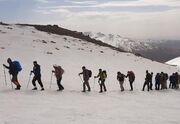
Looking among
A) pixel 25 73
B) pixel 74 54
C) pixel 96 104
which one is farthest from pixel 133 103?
pixel 74 54

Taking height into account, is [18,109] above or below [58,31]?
below

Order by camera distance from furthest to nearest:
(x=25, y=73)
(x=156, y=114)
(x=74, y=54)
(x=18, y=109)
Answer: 1. (x=74, y=54)
2. (x=25, y=73)
3. (x=156, y=114)
4. (x=18, y=109)

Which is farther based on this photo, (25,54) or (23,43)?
(23,43)

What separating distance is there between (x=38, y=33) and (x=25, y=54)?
1982 cm

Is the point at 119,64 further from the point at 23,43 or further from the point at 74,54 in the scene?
the point at 23,43

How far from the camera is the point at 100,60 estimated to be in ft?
190

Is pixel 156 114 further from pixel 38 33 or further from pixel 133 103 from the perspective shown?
pixel 38 33

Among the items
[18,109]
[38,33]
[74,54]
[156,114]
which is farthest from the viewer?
[38,33]

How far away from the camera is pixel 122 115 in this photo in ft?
66.7

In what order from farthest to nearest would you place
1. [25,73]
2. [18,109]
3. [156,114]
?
1. [25,73]
2. [156,114]
3. [18,109]

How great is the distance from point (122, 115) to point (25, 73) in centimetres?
1906

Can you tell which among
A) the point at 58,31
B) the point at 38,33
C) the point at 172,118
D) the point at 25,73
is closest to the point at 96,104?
the point at 172,118

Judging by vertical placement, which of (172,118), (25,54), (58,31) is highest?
(58,31)

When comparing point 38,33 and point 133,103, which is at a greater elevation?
point 38,33
